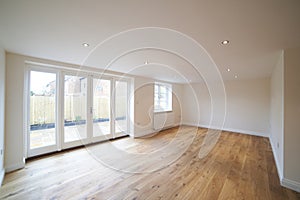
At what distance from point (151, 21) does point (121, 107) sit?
3.56 m

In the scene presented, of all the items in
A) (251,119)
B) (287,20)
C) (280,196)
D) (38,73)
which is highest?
(287,20)

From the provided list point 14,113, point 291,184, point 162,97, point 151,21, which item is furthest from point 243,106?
point 14,113

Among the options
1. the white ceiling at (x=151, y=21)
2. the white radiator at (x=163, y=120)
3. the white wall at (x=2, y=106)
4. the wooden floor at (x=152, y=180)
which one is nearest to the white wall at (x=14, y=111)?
the white wall at (x=2, y=106)

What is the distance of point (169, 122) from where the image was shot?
6.44m

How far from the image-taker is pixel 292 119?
215cm

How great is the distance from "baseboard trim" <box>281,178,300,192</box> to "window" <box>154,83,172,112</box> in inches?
170

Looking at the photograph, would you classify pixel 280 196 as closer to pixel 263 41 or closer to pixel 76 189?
pixel 263 41

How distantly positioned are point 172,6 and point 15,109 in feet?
10.8

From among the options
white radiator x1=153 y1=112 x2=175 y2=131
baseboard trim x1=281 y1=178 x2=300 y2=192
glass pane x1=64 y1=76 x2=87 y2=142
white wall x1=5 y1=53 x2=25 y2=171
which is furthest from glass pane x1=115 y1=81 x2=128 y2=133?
baseboard trim x1=281 y1=178 x2=300 y2=192

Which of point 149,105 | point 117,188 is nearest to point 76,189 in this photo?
point 117,188

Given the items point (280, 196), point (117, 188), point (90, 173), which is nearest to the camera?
point (280, 196)

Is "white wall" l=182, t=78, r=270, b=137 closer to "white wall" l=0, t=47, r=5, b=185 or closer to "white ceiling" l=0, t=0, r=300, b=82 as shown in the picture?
"white ceiling" l=0, t=0, r=300, b=82

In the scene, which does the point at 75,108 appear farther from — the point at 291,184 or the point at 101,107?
the point at 291,184

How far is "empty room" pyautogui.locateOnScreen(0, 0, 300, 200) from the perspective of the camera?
1.43 m
